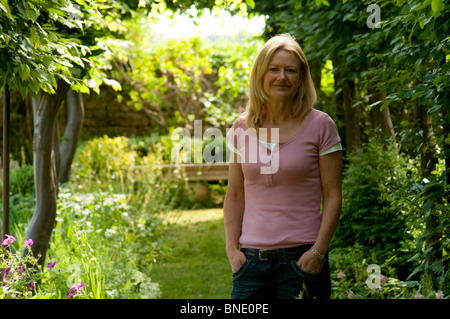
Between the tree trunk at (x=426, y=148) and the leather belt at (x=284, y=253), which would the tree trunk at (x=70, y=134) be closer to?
the tree trunk at (x=426, y=148)

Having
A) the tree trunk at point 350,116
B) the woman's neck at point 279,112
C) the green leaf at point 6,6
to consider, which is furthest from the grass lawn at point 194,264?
the green leaf at point 6,6

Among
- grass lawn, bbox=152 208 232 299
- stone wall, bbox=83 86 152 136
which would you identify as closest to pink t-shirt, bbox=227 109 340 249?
grass lawn, bbox=152 208 232 299

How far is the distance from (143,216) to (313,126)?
4.57m

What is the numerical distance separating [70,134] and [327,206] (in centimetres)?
450

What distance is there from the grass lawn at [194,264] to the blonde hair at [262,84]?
117 inches

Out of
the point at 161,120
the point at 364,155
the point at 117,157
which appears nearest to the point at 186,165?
the point at 117,157

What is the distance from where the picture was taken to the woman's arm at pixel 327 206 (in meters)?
2.15

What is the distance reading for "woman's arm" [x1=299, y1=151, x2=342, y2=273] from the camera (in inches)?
84.5

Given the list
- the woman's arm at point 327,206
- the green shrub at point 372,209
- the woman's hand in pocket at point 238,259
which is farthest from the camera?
the green shrub at point 372,209

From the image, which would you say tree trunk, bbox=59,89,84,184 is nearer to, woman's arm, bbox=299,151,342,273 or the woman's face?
the woman's face

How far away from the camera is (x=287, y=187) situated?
2182 mm

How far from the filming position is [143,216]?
6.54 meters

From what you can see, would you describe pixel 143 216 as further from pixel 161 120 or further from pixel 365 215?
pixel 161 120

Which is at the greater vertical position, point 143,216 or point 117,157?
point 117,157
